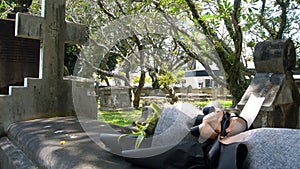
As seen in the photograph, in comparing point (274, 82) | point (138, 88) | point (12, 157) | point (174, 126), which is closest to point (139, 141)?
point (174, 126)

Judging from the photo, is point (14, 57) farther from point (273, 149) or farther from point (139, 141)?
point (273, 149)

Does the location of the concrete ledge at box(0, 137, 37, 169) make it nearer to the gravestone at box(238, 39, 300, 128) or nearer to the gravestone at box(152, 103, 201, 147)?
the gravestone at box(152, 103, 201, 147)

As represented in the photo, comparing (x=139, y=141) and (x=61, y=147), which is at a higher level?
(x=139, y=141)

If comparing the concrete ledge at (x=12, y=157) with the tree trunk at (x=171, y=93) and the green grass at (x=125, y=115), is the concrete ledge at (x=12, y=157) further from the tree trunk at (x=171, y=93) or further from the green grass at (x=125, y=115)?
the tree trunk at (x=171, y=93)

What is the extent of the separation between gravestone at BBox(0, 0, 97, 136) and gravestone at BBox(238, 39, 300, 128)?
215 centimetres

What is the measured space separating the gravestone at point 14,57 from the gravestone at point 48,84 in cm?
42

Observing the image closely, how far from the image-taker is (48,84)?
12.6 ft

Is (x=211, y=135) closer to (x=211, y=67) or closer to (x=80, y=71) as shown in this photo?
(x=211, y=67)

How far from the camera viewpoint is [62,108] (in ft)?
13.1

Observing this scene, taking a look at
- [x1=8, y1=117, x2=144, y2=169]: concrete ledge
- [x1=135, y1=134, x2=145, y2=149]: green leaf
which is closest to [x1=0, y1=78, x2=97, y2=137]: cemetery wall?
[x1=8, y1=117, x2=144, y2=169]: concrete ledge

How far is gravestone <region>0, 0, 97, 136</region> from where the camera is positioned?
353 cm

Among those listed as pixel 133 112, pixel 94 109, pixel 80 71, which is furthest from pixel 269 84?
pixel 94 109

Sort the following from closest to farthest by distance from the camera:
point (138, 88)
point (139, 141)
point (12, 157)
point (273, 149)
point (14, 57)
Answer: point (273, 149)
point (139, 141)
point (12, 157)
point (138, 88)
point (14, 57)

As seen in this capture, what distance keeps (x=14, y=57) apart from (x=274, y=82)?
133 inches
